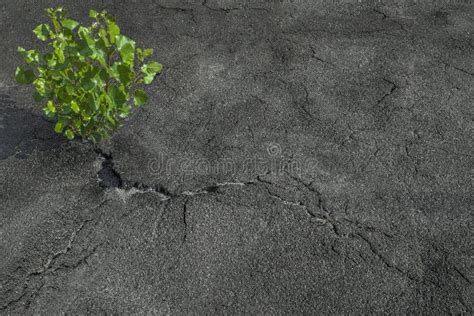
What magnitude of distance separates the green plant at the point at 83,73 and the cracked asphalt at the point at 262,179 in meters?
0.30

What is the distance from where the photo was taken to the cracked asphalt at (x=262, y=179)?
3.33 meters

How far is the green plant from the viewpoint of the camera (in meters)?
3.72

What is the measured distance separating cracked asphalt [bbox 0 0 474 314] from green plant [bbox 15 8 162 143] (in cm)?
30

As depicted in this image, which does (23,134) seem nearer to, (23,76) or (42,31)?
(23,76)

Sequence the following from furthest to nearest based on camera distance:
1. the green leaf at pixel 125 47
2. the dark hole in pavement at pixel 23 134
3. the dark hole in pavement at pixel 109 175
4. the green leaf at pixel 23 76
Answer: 1. the dark hole in pavement at pixel 23 134
2. the dark hole in pavement at pixel 109 175
3. the green leaf at pixel 23 76
4. the green leaf at pixel 125 47

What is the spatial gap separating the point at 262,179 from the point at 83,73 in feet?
4.55

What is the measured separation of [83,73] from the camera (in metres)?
3.85

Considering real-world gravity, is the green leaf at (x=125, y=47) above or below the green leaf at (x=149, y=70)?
above

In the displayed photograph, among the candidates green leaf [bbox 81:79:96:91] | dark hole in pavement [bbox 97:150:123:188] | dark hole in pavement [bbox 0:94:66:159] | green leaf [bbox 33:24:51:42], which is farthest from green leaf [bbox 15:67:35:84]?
dark hole in pavement [bbox 97:150:123:188]

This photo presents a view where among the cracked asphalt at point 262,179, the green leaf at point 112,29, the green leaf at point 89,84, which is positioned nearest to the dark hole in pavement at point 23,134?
the cracked asphalt at point 262,179

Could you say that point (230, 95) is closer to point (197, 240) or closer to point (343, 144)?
point (343, 144)

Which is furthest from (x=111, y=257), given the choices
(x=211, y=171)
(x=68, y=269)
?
(x=211, y=171)

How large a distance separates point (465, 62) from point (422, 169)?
1429 mm

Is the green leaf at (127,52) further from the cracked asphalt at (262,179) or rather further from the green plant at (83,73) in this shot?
the cracked asphalt at (262,179)
